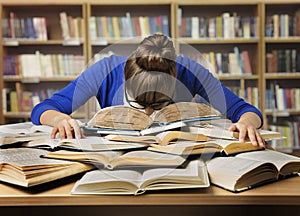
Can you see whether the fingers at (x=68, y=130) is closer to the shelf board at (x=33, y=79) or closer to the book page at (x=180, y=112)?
the book page at (x=180, y=112)

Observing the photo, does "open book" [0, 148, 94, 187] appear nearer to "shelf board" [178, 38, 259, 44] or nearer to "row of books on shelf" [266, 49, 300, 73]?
"shelf board" [178, 38, 259, 44]

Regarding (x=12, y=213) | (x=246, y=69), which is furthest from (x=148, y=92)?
(x=246, y=69)

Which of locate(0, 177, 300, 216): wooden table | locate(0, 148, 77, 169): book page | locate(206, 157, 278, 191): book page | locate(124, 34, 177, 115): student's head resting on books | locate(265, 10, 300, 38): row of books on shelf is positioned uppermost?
locate(265, 10, 300, 38): row of books on shelf

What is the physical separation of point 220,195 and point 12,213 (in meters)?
0.38

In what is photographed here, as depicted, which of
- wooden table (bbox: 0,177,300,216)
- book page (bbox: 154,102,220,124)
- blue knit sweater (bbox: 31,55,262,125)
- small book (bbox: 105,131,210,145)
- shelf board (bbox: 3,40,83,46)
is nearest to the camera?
wooden table (bbox: 0,177,300,216)

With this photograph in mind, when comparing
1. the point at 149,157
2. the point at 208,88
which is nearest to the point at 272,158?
the point at 149,157

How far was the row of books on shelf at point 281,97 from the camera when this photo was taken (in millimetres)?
3668

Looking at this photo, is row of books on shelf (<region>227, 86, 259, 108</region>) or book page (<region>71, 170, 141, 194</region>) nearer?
book page (<region>71, 170, 141, 194</region>)

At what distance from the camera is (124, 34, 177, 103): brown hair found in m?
1.04

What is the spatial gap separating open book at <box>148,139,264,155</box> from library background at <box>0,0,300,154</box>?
268 centimetres

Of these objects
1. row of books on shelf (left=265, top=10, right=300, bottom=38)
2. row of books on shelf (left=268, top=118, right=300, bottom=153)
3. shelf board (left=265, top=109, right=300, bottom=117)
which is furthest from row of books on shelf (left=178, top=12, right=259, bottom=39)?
row of books on shelf (left=268, top=118, right=300, bottom=153)

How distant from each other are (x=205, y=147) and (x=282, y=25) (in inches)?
120

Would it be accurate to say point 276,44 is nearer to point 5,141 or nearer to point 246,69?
point 246,69

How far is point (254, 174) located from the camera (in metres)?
0.72
